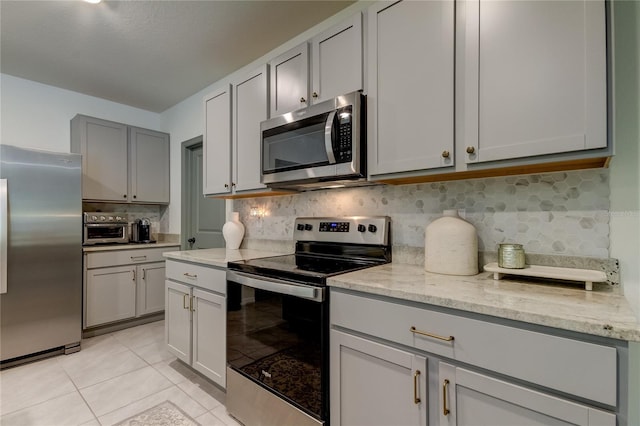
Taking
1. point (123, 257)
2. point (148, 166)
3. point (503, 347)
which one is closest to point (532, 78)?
point (503, 347)

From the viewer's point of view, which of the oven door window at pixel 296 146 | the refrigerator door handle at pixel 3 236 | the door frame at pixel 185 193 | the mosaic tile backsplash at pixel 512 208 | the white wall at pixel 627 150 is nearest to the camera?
the white wall at pixel 627 150

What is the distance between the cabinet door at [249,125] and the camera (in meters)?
2.15

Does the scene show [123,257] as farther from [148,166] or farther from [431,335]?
[431,335]

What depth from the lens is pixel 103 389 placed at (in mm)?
2115

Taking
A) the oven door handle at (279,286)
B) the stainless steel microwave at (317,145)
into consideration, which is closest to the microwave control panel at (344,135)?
the stainless steel microwave at (317,145)

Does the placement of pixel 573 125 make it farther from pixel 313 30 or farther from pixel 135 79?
pixel 135 79

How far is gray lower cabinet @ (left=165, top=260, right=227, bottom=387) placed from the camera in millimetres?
1913

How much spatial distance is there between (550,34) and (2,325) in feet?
13.0

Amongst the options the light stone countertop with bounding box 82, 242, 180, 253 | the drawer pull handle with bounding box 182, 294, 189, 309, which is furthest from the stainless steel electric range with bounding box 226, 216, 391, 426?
the light stone countertop with bounding box 82, 242, 180, 253

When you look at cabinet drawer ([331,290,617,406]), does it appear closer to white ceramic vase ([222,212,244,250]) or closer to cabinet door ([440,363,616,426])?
cabinet door ([440,363,616,426])

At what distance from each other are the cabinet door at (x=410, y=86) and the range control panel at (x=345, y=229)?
39 cm

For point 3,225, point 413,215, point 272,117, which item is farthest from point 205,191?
point 413,215

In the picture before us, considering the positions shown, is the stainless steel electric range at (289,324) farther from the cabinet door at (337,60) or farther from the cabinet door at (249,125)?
the cabinet door at (337,60)

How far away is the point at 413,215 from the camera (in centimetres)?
172
